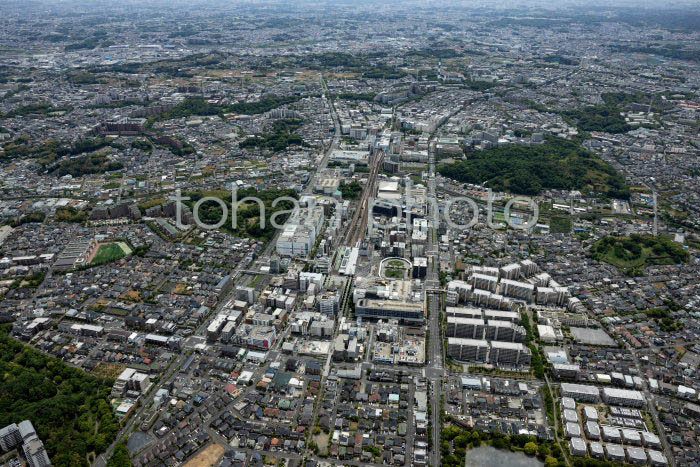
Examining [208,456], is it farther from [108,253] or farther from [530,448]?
[108,253]

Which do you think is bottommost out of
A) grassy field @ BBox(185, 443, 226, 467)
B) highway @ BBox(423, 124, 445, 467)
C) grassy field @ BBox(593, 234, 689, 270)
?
grassy field @ BBox(185, 443, 226, 467)

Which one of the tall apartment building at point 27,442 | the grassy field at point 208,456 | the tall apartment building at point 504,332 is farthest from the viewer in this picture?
the tall apartment building at point 504,332

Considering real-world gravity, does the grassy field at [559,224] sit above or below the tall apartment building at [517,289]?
below

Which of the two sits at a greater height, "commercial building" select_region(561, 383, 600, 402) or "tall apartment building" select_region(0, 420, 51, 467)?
"commercial building" select_region(561, 383, 600, 402)

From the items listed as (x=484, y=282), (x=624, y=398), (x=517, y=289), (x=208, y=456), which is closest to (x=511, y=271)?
(x=517, y=289)

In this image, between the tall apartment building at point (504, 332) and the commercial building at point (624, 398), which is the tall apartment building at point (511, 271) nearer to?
the tall apartment building at point (504, 332)

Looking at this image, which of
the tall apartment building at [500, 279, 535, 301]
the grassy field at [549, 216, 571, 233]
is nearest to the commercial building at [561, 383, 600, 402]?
the tall apartment building at [500, 279, 535, 301]

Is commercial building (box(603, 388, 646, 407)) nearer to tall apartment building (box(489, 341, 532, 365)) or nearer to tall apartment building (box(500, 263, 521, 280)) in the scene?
tall apartment building (box(489, 341, 532, 365))

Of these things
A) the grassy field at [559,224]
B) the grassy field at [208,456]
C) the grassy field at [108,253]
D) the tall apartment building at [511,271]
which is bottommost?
the grassy field at [108,253]

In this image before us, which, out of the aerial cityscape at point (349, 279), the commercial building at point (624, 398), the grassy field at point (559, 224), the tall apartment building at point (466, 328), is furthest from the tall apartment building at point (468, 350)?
the grassy field at point (559, 224)

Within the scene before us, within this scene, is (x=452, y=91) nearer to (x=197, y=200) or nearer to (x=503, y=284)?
(x=197, y=200)
